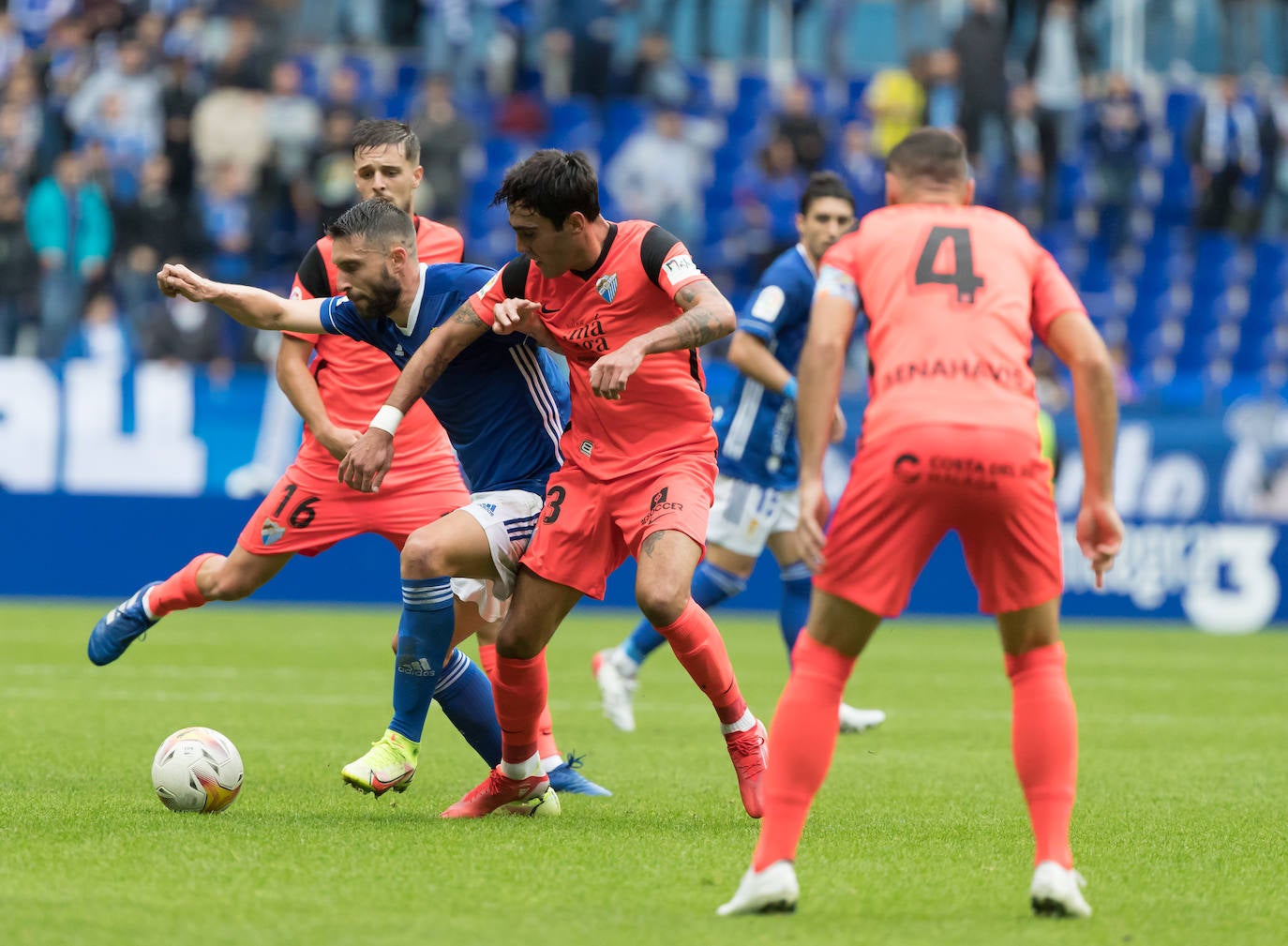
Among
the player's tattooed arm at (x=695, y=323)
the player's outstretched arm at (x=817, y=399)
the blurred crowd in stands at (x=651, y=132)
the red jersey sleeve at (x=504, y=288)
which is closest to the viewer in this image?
the player's outstretched arm at (x=817, y=399)

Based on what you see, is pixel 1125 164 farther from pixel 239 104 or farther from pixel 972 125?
pixel 239 104

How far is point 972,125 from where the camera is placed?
2042 cm

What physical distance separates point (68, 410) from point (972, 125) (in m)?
10.4

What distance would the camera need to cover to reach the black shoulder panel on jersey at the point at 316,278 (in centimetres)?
743

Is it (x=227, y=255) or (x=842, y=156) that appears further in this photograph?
(x=842, y=156)

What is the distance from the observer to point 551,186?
5.95 meters

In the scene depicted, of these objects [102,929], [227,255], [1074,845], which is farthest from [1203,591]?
[102,929]

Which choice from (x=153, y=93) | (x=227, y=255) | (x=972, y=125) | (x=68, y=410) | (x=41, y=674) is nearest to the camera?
(x=41, y=674)

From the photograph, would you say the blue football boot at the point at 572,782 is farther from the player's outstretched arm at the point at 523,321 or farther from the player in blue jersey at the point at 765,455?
the player in blue jersey at the point at 765,455

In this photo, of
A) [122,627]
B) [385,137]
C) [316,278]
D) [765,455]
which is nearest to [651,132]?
[765,455]

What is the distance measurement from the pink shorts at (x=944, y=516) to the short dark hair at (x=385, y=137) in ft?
11.5

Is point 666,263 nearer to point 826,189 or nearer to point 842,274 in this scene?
point 842,274

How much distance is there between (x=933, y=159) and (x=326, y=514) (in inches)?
138

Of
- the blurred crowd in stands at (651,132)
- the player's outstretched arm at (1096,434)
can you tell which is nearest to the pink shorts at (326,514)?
the player's outstretched arm at (1096,434)
